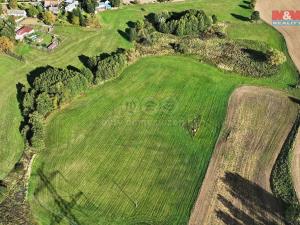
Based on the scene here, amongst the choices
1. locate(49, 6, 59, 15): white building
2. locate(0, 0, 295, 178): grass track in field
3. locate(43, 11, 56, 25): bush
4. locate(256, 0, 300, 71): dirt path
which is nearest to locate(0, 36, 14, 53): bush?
locate(0, 0, 295, 178): grass track in field

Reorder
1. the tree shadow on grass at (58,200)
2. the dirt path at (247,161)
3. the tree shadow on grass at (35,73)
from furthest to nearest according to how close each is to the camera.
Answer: the tree shadow on grass at (35,73) → the dirt path at (247,161) → the tree shadow on grass at (58,200)

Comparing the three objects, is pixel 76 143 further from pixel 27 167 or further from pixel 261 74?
pixel 261 74

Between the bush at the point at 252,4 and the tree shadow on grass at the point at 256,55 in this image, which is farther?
the bush at the point at 252,4

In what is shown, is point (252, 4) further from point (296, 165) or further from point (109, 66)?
point (296, 165)

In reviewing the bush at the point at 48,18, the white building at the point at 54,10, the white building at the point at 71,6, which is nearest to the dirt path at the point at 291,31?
the white building at the point at 71,6

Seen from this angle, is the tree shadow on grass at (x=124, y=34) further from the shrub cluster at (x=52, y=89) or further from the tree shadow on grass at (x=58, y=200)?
the tree shadow on grass at (x=58, y=200)

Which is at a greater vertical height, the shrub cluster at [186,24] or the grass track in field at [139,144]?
the shrub cluster at [186,24]

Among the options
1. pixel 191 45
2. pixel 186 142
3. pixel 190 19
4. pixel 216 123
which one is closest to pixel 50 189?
pixel 186 142

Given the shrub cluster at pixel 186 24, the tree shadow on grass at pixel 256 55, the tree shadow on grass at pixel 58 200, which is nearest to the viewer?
the tree shadow on grass at pixel 58 200
